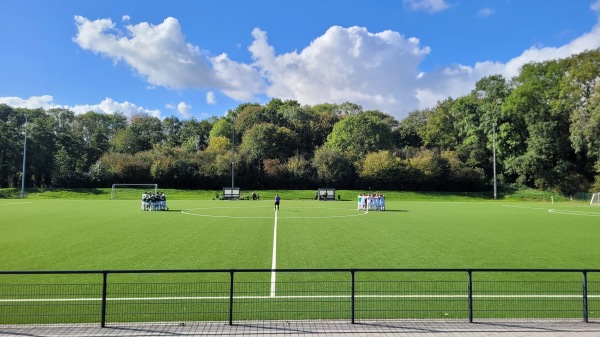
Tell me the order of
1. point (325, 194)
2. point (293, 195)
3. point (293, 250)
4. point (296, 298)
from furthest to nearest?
point (293, 195), point (325, 194), point (293, 250), point (296, 298)

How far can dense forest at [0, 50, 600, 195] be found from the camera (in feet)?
198

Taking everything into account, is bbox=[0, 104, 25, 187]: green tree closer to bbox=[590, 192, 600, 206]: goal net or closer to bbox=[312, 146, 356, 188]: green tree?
bbox=[312, 146, 356, 188]: green tree

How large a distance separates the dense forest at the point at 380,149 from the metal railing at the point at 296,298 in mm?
52681

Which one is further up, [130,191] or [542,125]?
[542,125]

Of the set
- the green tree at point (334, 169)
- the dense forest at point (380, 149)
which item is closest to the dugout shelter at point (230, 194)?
the dense forest at point (380, 149)

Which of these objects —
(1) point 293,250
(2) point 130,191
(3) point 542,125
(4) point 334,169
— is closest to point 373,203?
(1) point 293,250

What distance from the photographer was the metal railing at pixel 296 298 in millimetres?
6688

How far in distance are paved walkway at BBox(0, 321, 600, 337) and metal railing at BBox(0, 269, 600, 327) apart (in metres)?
0.28

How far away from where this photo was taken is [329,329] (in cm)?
584

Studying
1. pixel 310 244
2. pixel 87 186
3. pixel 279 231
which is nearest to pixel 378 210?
pixel 279 231

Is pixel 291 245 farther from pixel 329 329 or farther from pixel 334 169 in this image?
pixel 334 169

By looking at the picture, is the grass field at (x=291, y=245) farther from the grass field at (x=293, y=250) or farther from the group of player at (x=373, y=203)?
the group of player at (x=373, y=203)

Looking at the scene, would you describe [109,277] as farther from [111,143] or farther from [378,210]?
[111,143]

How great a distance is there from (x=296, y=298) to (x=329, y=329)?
2.03 meters
